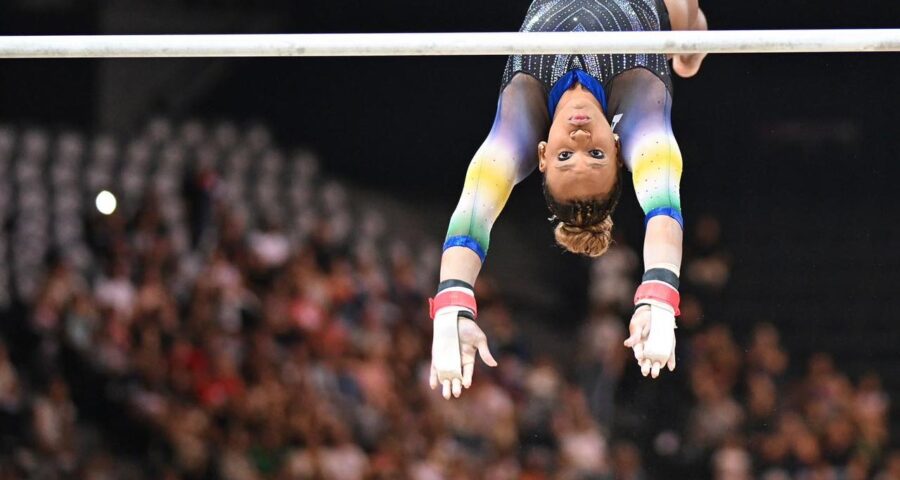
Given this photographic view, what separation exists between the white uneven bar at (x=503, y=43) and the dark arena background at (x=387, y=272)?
21.1ft

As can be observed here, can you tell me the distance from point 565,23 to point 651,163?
837mm

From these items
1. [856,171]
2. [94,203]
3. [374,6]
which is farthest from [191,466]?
[856,171]

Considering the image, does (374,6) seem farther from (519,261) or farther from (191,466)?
(191,466)

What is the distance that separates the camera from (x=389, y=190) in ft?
43.5

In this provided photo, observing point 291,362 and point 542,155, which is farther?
point 291,362

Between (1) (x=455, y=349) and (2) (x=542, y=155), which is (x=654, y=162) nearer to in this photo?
(2) (x=542, y=155)

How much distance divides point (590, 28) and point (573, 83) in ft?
1.20

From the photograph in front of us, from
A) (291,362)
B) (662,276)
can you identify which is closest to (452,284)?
(662,276)

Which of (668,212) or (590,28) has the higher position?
(590,28)

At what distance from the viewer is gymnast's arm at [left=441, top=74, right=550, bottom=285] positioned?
5141 millimetres

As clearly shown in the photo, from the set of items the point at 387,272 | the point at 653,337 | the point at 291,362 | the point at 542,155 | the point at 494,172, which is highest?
the point at 387,272

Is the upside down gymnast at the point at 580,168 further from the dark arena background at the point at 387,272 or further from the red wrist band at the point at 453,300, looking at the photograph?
the dark arena background at the point at 387,272

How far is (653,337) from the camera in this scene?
476 centimetres

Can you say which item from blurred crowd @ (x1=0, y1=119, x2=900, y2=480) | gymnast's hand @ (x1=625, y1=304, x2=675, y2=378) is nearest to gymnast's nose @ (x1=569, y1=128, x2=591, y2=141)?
gymnast's hand @ (x1=625, y1=304, x2=675, y2=378)
